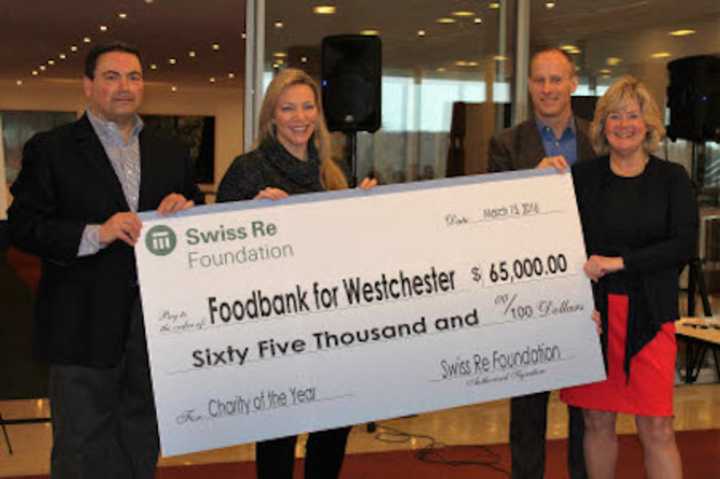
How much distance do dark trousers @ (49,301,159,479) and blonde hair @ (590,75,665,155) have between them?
167 centimetres

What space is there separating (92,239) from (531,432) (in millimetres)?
1809

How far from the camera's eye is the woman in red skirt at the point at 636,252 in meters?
3.37

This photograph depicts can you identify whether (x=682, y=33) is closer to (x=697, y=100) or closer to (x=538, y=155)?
(x=697, y=100)

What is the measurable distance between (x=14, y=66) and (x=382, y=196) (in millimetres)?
17594

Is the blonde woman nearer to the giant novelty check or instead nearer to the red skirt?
the giant novelty check

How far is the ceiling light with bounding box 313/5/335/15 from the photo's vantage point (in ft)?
19.9

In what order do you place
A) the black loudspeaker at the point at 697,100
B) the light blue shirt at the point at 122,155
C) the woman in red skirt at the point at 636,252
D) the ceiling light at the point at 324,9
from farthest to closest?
the black loudspeaker at the point at 697,100, the ceiling light at the point at 324,9, the woman in red skirt at the point at 636,252, the light blue shirt at the point at 122,155

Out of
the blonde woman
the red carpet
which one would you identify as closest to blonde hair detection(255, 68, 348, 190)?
the blonde woman

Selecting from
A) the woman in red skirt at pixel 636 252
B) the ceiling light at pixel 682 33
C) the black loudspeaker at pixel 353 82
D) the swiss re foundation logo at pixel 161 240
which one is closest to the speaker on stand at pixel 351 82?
the black loudspeaker at pixel 353 82

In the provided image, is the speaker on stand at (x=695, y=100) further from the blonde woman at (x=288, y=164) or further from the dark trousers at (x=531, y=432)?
the blonde woman at (x=288, y=164)

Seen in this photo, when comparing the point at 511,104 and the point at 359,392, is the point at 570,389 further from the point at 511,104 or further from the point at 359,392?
the point at 511,104

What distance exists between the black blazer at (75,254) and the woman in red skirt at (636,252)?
5.02 feet

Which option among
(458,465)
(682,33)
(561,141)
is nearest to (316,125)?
(561,141)

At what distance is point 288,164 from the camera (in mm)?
3307
